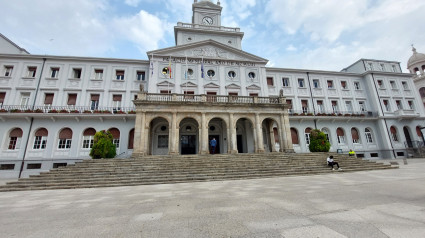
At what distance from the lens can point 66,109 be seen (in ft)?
63.3

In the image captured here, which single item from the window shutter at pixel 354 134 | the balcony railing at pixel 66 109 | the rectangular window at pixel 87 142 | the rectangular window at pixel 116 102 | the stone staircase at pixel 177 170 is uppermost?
the rectangular window at pixel 116 102

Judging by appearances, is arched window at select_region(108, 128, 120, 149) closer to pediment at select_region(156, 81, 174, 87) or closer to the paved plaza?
pediment at select_region(156, 81, 174, 87)

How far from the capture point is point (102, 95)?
67.8ft

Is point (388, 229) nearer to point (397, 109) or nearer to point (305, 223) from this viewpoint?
point (305, 223)

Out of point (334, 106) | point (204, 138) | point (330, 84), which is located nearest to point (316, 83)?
point (330, 84)

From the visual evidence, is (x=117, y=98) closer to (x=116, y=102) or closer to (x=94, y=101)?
(x=116, y=102)

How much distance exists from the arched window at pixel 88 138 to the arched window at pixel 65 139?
4.67ft

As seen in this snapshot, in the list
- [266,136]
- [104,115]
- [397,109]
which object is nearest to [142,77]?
[104,115]

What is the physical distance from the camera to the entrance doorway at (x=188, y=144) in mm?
20064

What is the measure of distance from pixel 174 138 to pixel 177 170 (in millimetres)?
4604

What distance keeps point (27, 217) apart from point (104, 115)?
16322 millimetres

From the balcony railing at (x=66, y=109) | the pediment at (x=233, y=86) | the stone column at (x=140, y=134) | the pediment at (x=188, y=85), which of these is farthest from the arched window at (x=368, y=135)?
the balcony railing at (x=66, y=109)

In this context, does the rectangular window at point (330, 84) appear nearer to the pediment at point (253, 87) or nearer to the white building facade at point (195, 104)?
the white building facade at point (195, 104)

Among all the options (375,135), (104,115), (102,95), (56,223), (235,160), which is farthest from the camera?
(375,135)
